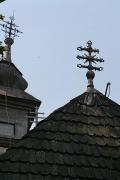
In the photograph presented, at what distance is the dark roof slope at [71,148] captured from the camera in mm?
7414

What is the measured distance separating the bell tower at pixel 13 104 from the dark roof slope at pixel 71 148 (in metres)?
9.78

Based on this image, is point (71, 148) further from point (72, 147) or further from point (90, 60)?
point (90, 60)

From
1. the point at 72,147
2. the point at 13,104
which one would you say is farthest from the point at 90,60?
the point at 13,104

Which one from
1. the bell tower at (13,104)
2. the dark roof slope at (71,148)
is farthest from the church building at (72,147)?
the bell tower at (13,104)

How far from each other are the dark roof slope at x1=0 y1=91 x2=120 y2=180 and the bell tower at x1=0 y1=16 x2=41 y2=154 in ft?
32.1

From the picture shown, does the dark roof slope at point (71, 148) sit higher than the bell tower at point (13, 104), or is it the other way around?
the bell tower at point (13, 104)

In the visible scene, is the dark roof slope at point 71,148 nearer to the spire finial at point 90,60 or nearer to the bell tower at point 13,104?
the spire finial at point 90,60

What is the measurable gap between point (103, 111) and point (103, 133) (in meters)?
0.57

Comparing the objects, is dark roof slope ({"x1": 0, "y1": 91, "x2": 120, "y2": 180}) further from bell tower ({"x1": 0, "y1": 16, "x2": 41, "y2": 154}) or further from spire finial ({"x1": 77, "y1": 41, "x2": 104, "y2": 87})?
bell tower ({"x1": 0, "y1": 16, "x2": 41, "y2": 154})

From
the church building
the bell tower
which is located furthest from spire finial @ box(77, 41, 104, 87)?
the bell tower

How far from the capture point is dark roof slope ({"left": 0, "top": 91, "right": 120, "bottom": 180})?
24.3 feet

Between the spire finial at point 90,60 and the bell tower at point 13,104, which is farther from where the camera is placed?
the bell tower at point 13,104

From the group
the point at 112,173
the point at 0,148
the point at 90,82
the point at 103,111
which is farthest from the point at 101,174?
the point at 0,148

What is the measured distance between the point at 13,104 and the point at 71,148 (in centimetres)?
1213
